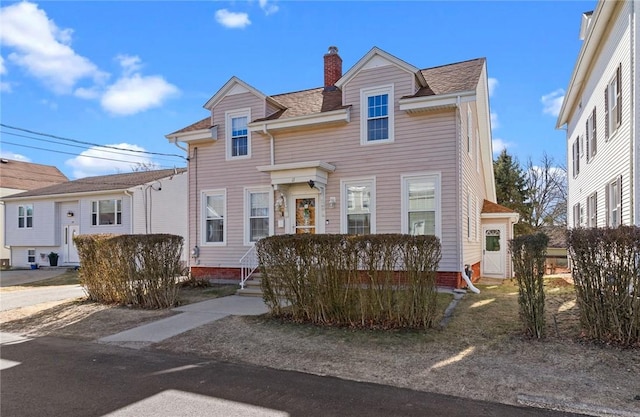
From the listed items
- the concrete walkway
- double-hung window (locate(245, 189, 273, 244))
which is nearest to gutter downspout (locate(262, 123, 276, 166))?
double-hung window (locate(245, 189, 273, 244))

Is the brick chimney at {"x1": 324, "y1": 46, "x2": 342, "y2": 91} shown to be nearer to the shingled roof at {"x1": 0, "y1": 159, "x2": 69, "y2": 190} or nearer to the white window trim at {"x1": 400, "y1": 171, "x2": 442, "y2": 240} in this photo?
the white window trim at {"x1": 400, "y1": 171, "x2": 442, "y2": 240}

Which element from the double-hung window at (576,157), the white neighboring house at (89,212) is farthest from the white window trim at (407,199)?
the white neighboring house at (89,212)

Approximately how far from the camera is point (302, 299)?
23.7 ft

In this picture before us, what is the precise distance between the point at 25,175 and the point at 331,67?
28.0 meters

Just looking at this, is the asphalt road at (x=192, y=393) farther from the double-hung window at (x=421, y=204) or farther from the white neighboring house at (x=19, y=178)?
the white neighboring house at (x=19, y=178)

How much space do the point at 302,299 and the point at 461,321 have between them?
9.43 ft

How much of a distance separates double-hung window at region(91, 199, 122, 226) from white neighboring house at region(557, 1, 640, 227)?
2149cm

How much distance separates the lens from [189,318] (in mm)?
8086

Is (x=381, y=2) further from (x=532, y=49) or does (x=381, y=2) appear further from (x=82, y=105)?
(x=82, y=105)

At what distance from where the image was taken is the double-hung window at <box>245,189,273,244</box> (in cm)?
1290

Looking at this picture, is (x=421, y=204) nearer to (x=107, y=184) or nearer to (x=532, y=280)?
(x=532, y=280)

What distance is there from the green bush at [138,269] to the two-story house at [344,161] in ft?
12.3

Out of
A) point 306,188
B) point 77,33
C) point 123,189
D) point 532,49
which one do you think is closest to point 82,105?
point 123,189

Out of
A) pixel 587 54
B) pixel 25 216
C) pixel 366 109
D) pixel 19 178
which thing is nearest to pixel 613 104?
pixel 587 54
